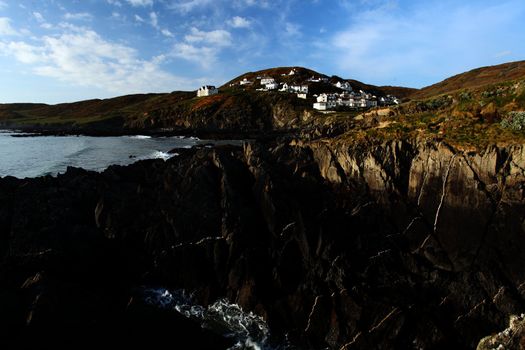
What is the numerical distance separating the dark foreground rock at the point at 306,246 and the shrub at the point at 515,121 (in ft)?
13.6

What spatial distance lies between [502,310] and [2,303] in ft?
93.5

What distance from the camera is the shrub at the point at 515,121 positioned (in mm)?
27312

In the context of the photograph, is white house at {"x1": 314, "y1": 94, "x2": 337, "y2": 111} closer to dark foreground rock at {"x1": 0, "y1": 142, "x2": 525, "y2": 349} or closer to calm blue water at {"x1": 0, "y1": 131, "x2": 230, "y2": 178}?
calm blue water at {"x1": 0, "y1": 131, "x2": 230, "y2": 178}

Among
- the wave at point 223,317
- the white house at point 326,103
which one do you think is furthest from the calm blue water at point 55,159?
the white house at point 326,103

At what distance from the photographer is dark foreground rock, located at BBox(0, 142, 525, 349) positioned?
20.0 m

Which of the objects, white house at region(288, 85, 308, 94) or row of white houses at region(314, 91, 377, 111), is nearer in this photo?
row of white houses at region(314, 91, 377, 111)

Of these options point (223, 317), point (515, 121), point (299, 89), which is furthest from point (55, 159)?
point (299, 89)

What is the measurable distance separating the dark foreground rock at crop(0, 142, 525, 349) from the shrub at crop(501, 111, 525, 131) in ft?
13.6

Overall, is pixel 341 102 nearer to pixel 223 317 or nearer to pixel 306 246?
pixel 306 246

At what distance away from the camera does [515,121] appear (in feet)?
90.9

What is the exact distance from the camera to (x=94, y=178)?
3744 centimetres

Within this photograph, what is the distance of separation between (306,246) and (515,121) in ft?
64.5

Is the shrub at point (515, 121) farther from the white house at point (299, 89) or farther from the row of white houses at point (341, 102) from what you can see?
the white house at point (299, 89)

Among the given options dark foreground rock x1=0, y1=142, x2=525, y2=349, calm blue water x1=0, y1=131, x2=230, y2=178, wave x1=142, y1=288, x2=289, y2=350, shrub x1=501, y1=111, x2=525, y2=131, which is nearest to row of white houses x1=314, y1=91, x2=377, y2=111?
calm blue water x1=0, y1=131, x2=230, y2=178
